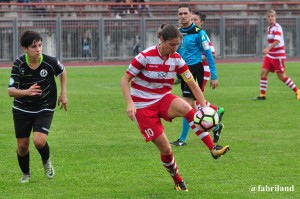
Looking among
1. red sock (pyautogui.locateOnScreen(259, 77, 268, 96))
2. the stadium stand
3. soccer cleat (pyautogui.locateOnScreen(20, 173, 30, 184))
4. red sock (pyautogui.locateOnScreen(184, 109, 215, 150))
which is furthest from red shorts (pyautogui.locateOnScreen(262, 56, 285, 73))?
the stadium stand

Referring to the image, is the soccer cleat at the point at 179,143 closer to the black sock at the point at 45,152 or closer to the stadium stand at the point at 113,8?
the black sock at the point at 45,152

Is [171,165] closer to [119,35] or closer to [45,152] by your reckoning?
[45,152]

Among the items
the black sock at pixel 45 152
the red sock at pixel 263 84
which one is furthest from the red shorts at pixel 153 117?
the red sock at pixel 263 84

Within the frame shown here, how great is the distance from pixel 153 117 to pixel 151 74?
51 cm

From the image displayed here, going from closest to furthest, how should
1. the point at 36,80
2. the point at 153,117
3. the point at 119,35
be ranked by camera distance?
1. the point at 153,117
2. the point at 36,80
3. the point at 119,35

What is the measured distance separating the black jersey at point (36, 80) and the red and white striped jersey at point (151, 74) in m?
1.03

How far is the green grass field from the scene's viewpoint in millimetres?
9734

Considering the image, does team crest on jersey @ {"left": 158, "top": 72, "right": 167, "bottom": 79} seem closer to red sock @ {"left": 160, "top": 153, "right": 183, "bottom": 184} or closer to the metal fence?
red sock @ {"left": 160, "top": 153, "right": 183, "bottom": 184}

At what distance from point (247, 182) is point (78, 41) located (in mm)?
27778

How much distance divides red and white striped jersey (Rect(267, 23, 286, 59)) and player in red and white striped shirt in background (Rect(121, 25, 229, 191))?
11.6m

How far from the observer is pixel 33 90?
977 cm

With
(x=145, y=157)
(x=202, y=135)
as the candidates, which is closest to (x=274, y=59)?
(x=145, y=157)

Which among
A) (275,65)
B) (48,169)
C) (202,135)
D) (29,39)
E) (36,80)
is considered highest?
(29,39)

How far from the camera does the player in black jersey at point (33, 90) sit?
388 inches
